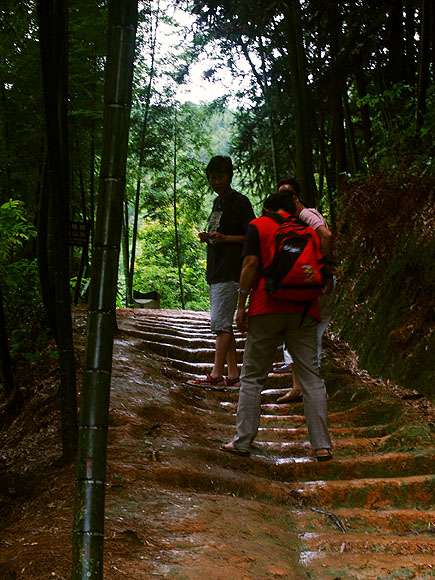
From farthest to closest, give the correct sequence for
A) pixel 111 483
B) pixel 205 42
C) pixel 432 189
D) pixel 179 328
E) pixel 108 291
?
1. pixel 205 42
2. pixel 179 328
3. pixel 432 189
4. pixel 111 483
5. pixel 108 291

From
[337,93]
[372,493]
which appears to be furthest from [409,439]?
[337,93]

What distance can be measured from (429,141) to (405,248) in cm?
146

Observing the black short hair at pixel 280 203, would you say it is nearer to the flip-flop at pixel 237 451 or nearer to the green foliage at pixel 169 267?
the flip-flop at pixel 237 451

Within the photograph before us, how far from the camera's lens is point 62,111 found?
2812 millimetres

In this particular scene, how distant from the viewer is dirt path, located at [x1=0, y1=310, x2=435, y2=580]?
6.88 ft

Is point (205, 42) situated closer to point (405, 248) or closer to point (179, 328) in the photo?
point (179, 328)

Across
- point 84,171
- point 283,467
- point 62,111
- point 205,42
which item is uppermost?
point 205,42

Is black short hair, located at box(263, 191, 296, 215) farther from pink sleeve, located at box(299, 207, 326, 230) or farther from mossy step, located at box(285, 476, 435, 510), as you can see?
mossy step, located at box(285, 476, 435, 510)

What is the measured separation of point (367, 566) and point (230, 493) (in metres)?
0.94

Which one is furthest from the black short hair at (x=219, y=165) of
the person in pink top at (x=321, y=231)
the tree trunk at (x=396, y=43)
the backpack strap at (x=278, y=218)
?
the tree trunk at (x=396, y=43)

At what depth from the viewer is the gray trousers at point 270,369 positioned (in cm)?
339

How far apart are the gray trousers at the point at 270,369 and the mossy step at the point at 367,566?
110 cm

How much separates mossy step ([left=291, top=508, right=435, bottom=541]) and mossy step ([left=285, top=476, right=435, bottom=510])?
0.11 metres

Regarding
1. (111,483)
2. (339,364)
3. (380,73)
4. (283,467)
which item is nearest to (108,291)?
(111,483)
